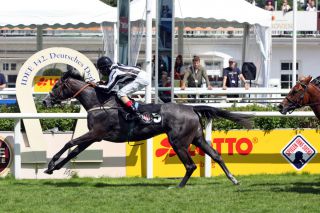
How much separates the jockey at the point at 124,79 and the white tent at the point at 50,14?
9397 mm

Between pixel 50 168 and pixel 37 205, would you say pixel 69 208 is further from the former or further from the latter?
pixel 50 168

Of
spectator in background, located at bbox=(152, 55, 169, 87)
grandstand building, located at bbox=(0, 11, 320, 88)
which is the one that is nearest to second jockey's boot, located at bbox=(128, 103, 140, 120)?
spectator in background, located at bbox=(152, 55, 169, 87)

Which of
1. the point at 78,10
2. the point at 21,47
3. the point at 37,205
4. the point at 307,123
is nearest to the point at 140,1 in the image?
the point at 78,10

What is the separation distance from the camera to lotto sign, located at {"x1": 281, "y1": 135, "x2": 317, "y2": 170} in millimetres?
13094

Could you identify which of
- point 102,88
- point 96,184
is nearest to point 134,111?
point 102,88

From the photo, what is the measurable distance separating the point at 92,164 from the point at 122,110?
162 cm

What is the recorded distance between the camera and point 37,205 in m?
9.66

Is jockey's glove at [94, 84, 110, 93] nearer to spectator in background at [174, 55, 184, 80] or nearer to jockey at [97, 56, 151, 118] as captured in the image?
jockey at [97, 56, 151, 118]

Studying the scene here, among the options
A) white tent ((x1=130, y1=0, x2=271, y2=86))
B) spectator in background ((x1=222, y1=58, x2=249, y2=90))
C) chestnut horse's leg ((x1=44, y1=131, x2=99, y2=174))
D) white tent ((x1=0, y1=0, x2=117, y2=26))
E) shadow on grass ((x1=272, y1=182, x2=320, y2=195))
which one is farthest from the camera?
white tent ((x1=0, y1=0, x2=117, y2=26))

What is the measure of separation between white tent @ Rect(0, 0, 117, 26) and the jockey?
30.8 ft

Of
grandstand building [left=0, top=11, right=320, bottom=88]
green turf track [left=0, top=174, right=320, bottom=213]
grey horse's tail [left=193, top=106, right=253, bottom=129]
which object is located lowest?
green turf track [left=0, top=174, right=320, bottom=213]

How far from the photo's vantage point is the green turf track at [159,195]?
30.7 ft

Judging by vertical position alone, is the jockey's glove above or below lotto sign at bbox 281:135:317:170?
above

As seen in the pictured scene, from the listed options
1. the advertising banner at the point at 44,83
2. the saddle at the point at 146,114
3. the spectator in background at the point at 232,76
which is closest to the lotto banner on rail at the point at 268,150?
the saddle at the point at 146,114
